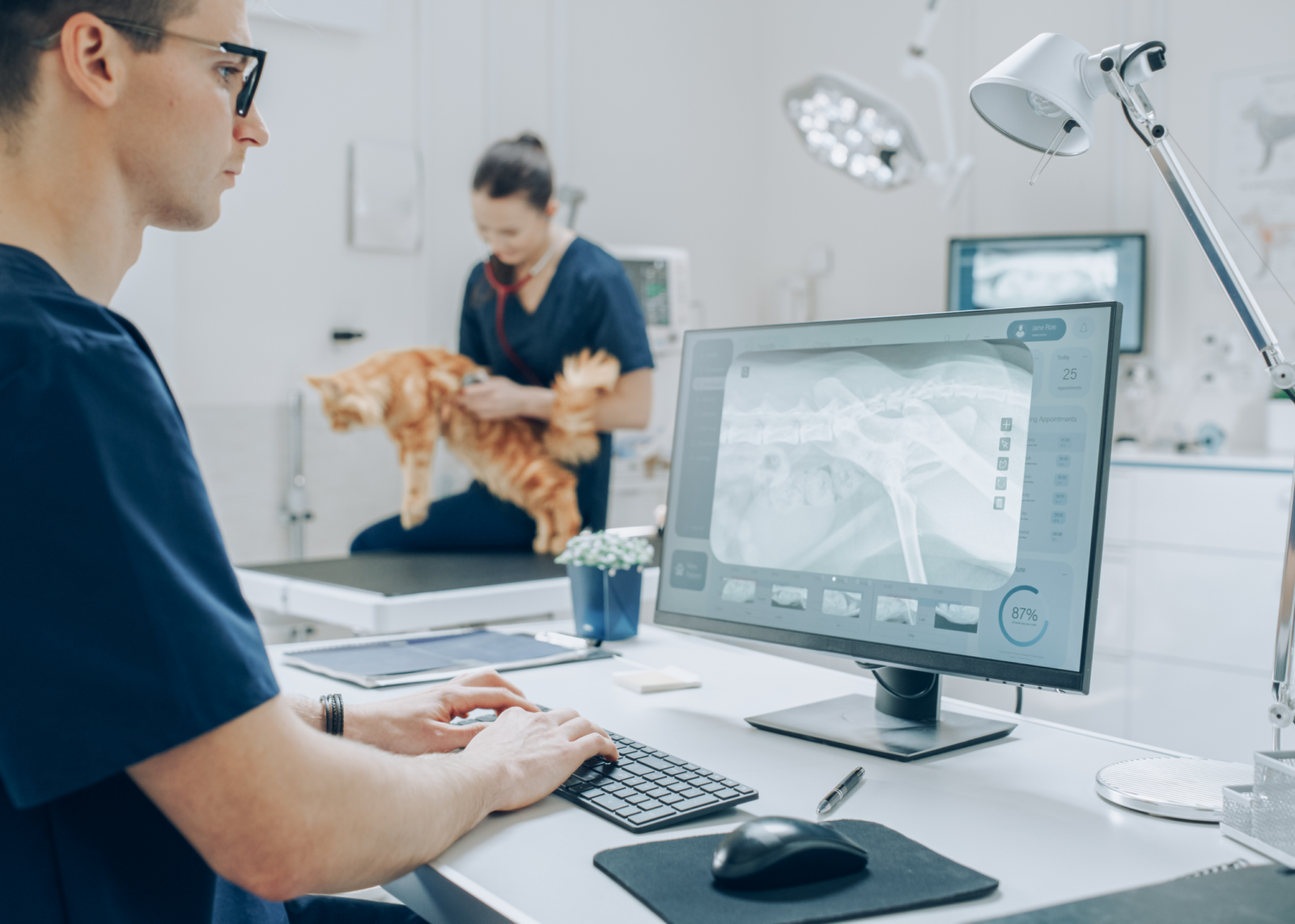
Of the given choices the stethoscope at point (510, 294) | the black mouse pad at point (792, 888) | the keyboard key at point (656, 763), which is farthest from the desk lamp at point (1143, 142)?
the stethoscope at point (510, 294)

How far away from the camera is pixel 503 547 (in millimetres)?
2652

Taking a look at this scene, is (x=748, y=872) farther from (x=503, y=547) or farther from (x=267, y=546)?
(x=267, y=546)

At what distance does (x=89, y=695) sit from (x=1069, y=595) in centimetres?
76

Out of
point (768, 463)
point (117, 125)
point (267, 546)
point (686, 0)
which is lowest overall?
point (267, 546)

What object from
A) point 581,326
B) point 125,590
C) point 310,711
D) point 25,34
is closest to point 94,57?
point 25,34

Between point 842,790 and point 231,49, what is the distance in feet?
2.53

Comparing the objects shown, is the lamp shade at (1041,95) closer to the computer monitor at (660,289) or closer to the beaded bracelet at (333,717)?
the beaded bracelet at (333,717)

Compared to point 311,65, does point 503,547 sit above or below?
below

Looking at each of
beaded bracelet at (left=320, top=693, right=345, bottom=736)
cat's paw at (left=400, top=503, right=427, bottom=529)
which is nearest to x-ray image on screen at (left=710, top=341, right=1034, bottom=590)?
beaded bracelet at (left=320, top=693, right=345, bottom=736)

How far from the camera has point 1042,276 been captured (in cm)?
362

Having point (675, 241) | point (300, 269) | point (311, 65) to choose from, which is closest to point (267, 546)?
point (300, 269)

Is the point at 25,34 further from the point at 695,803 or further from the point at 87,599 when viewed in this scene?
Answer: the point at 695,803

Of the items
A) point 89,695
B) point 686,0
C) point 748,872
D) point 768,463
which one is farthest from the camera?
point 686,0

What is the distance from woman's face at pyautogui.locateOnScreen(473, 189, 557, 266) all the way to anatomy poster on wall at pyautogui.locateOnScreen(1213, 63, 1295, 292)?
2.21 m
